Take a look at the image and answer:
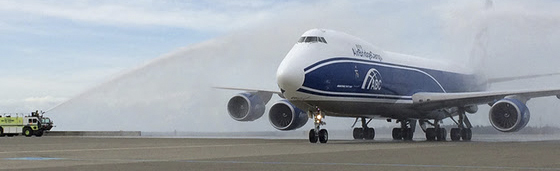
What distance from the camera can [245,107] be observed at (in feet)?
110

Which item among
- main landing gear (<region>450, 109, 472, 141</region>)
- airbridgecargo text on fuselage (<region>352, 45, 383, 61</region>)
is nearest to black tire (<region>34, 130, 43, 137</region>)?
airbridgecargo text on fuselage (<region>352, 45, 383, 61</region>)

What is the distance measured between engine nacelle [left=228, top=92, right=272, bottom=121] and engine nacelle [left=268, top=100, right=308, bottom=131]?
894 mm

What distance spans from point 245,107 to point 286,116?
6.73 ft

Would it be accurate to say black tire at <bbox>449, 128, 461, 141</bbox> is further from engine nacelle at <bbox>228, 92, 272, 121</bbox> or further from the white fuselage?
engine nacelle at <bbox>228, 92, 272, 121</bbox>

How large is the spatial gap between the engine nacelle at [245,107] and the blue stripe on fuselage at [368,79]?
19.9 feet

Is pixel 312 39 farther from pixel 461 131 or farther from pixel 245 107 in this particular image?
pixel 461 131

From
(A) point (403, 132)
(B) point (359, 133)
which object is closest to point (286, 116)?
(B) point (359, 133)

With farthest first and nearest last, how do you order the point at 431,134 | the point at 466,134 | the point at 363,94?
1. the point at 431,134
2. the point at 466,134
3. the point at 363,94

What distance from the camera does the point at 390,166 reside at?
522 inches

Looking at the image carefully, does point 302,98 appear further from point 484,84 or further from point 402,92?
point 484,84

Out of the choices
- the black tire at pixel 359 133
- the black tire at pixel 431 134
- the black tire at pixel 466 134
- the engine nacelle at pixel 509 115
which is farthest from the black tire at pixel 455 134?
the engine nacelle at pixel 509 115

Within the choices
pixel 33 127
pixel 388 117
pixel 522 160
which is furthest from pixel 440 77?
pixel 33 127

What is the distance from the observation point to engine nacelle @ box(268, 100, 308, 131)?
32250 millimetres

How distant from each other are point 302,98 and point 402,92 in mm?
7244
